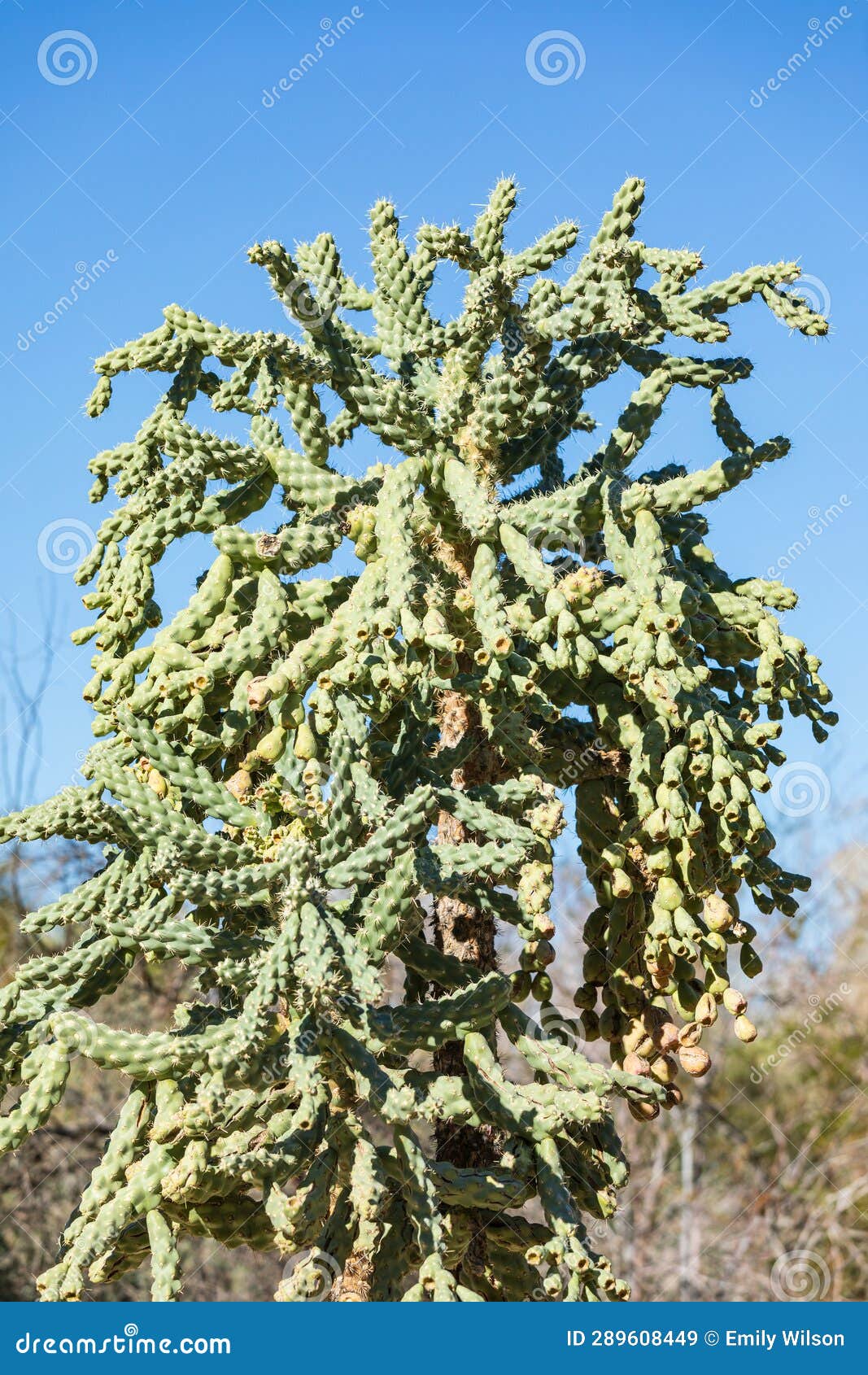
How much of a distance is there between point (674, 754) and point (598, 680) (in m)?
0.33

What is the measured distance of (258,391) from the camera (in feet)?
9.95

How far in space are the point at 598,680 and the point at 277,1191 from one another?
1344 millimetres

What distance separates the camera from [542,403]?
3.06 meters

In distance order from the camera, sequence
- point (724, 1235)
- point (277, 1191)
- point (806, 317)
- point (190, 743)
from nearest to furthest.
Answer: point (277, 1191) → point (190, 743) → point (806, 317) → point (724, 1235)

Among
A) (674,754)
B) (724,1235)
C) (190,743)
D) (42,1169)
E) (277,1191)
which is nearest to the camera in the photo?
(277,1191)

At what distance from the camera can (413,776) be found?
2.83 metres

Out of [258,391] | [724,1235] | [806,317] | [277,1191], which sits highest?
[806,317]

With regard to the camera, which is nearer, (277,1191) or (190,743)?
(277,1191)

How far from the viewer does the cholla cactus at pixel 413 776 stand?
8.33 feet

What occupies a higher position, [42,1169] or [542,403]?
[542,403]

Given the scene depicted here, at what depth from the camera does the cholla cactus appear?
254 centimetres
